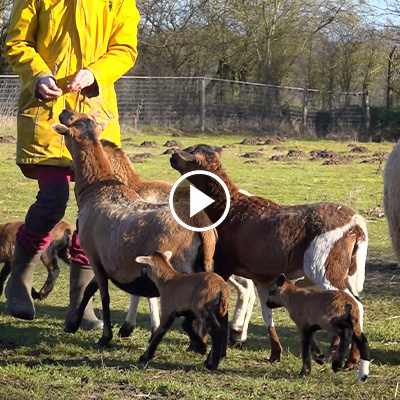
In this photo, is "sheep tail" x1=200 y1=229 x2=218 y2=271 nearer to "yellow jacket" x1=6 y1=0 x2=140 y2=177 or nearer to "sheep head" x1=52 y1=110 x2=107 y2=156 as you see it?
"sheep head" x1=52 y1=110 x2=107 y2=156

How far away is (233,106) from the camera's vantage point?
1288 inches

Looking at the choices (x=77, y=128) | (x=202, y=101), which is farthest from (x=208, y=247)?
(x=202, y=101)

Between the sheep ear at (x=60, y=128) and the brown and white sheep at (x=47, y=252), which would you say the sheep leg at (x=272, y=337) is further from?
the brown and white sheep at (x=47, y=252)

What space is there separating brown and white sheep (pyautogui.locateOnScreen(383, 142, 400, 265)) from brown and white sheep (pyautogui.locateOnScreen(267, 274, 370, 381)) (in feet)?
2.90

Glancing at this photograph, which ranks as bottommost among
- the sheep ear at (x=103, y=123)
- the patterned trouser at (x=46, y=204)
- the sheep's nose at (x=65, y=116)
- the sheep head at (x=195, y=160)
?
the patterned trouser at (x=46, y=204)

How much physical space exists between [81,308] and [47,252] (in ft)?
6.36

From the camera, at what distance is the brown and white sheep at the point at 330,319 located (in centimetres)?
479

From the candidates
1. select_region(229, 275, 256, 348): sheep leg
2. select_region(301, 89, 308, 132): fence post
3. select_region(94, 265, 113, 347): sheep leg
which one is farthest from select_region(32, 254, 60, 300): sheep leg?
select_region(301, 89, 308, 132): fence post

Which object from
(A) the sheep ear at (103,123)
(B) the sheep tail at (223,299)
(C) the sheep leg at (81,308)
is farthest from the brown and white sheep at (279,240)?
(C) the sheep leg at (81,308)

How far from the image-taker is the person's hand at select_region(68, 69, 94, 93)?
573 centimetres

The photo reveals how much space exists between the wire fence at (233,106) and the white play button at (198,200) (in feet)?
81.3

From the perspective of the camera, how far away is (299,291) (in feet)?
16.8

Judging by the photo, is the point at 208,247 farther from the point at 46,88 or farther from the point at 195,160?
the point at 46,88

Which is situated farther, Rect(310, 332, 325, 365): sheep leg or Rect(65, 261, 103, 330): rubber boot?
Rect(65, 261, 103, 330): rubber boot
